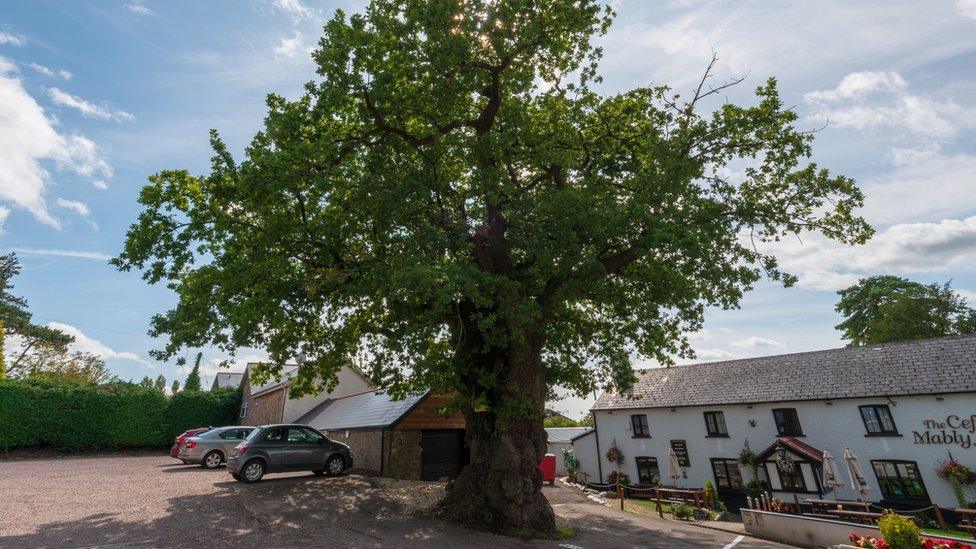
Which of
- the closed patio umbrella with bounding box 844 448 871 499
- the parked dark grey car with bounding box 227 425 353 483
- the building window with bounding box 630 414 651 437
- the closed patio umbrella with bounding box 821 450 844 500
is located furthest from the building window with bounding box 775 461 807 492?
the parked dark grey car with bounding box 227 425 353 483

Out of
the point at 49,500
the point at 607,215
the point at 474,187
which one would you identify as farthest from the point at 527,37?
the point at 49,500

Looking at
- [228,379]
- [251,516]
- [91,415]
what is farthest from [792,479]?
[228,379]

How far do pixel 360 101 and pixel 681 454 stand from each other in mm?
29198

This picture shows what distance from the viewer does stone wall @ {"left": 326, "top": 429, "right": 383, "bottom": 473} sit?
19984 millimetres

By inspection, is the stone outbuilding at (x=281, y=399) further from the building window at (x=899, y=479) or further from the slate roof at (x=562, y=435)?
the building window at (x=899, y=479)

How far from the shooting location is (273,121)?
464 inches

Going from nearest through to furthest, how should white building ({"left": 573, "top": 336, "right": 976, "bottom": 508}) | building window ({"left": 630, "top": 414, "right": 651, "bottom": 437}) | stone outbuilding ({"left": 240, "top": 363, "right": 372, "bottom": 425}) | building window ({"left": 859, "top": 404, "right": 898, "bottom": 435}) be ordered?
1. white building ({"left": 573, "top": 336, "right": 976, "bottom": 508})
2. building window ({"left": 859, "top": 404, "right": 898, "bottom": 435})
3. stone outbuilding ({"left": 240, "top": 363, "right": 372, "bottom": 425})
4. building window ({"left": 630, "top": 414, "right": 651, "bottom": 437})

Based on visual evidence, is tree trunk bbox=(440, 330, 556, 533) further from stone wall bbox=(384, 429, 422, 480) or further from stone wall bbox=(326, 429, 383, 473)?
stone wall bbox=(326, 429, 383, 473)

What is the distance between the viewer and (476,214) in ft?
42.5

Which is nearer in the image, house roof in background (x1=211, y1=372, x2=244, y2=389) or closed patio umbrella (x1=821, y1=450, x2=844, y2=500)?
closed patio umbrella (x1=821, y1=450, x2=844, y2=500)

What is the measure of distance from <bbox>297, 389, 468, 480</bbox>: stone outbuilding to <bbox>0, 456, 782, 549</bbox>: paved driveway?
245cm

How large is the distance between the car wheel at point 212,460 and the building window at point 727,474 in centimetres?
2821

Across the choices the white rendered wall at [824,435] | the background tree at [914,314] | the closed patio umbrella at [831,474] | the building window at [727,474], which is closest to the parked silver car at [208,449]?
the white rendered wall at [824,435]

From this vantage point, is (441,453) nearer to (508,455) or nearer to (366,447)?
(366,447)
